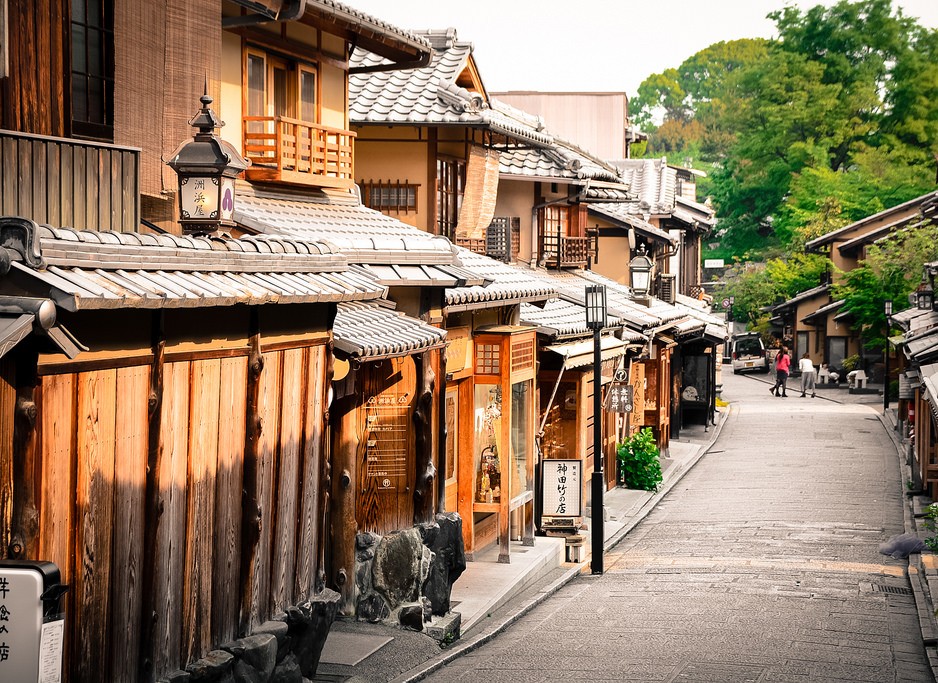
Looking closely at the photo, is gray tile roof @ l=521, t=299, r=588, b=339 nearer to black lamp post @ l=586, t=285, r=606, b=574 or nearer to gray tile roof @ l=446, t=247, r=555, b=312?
gray tile roof @ l=446, t=247, r=555, b=312

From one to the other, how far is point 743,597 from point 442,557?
5590 millimetres

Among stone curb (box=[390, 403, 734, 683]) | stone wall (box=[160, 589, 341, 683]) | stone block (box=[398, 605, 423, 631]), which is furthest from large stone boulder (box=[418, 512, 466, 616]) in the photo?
stone wall (box=[160, 589, 341, 683])

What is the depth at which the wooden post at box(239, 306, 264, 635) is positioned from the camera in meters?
11.3

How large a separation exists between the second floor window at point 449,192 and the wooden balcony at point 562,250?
9458mm

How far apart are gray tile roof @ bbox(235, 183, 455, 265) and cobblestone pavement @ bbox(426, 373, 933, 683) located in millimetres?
5186

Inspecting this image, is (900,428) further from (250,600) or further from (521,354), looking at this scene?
(250,600)

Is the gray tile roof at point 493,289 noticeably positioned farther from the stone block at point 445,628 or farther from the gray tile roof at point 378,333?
the stone block at point 445,628

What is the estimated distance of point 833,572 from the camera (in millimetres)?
22203

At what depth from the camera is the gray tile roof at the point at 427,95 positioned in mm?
22297

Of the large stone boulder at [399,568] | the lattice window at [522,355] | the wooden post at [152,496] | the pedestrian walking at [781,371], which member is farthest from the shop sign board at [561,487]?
the pedestrian walking at [781,371]

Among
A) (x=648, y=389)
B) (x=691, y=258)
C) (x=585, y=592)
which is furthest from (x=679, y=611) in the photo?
(x=691, y=258)

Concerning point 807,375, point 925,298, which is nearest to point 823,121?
point 807,375

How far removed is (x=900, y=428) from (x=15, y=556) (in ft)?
131

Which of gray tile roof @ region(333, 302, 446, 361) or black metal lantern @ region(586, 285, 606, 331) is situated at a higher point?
black metal lantern @ region(586, 285, 606, 331)
